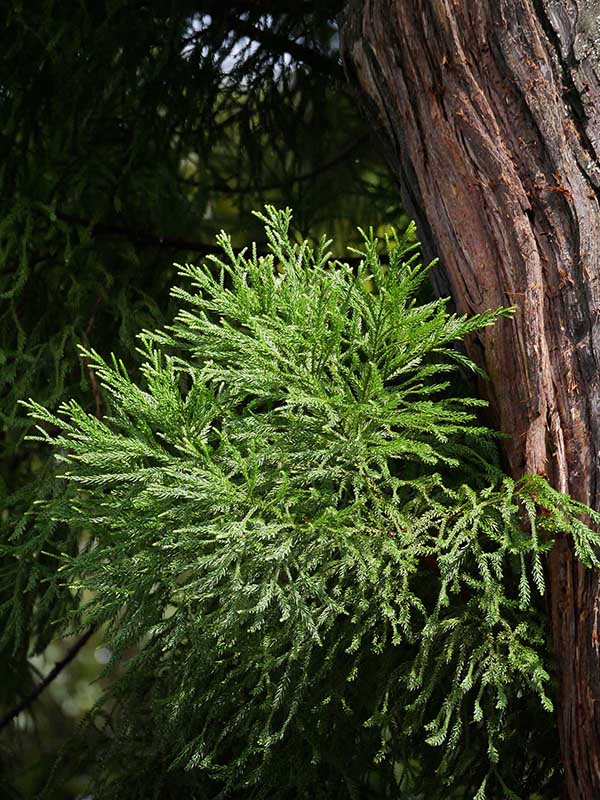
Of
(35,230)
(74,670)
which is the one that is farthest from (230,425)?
(74,670)

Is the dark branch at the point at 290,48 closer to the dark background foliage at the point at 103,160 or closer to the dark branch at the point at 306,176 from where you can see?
the dark background foliage at the point at 103,160

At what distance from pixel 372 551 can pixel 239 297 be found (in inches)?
16.8

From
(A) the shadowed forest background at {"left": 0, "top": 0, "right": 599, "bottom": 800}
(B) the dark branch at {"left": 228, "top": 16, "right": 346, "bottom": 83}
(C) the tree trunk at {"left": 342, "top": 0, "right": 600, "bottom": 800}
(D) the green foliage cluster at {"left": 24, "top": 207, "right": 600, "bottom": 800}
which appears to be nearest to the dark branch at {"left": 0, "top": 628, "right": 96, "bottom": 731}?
(A) the shadowed forest background at {"left": 0, "top": 0, "right": 599, "bottom": 800}

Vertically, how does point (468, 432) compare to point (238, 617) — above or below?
above

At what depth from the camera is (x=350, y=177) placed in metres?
2.80

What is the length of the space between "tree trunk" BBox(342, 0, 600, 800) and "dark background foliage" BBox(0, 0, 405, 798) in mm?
781

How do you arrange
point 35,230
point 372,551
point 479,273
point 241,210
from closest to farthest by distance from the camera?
point 372,551, point 479,273, point 35,230, point 241,210

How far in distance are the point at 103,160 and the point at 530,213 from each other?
4.04 feet

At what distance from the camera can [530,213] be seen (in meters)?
1.51

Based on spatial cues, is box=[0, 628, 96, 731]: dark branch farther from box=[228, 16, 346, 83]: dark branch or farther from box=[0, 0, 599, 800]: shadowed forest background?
box=[228, 16, 346, 83]: dark branch

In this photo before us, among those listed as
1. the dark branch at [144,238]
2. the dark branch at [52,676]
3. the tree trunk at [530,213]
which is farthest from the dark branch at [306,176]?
the dark branch at [52,676]

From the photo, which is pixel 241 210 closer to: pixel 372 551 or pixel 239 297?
pixel 239 297

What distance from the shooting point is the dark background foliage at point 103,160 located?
2.17 metres

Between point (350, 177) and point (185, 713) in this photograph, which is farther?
point (350, 177)
